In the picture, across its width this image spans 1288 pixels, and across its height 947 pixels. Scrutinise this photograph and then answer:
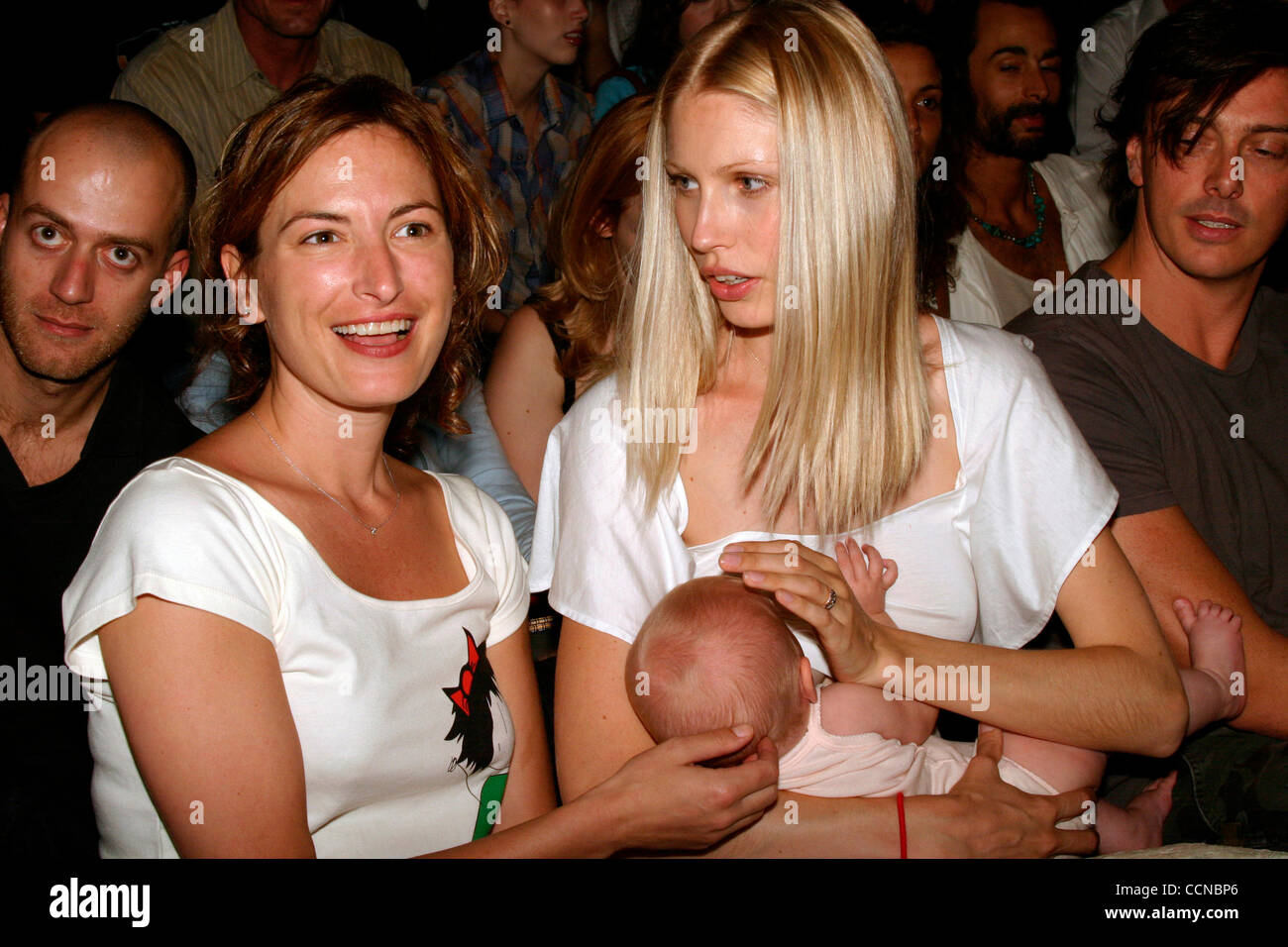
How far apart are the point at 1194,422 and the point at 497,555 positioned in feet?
4.76

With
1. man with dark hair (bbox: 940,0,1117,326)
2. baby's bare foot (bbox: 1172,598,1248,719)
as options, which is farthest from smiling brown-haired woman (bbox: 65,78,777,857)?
man with dark hair (bbox: 940,0,1117,326)

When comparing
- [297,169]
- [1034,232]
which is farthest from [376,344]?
[1034,232]

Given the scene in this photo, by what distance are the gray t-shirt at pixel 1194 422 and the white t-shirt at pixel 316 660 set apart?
1316mm

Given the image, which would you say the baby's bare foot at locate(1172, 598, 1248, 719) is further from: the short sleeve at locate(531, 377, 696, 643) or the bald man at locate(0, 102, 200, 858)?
the bald man at locate(0, 102, 200, 858)

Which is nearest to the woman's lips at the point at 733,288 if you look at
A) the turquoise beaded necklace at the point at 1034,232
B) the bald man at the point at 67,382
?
the bald man at the point at 67,382

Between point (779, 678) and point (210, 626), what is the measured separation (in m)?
0.82

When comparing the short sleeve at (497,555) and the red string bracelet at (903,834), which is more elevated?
the short sleeve at (497,555)

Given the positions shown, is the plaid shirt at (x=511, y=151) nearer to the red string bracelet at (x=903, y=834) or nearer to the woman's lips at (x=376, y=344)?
the woman's lips at (x=376, y=344)

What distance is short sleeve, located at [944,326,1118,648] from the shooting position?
174 centimetres

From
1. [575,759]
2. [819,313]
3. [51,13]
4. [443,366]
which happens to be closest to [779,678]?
[575,759]

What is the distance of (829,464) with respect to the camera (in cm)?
174

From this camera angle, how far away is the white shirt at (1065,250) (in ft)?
10.5

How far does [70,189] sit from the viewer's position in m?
2.02

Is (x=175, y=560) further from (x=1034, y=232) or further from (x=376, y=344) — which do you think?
(x=1034, y=232)
